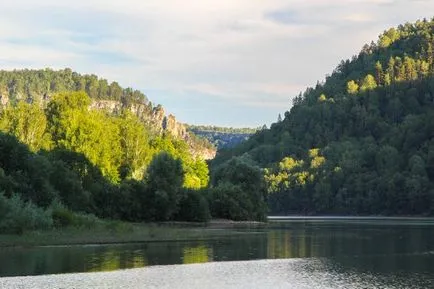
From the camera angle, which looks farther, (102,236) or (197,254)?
(102,236)

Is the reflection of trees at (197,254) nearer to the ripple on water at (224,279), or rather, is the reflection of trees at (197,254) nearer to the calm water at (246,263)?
the calm water at (246,263)

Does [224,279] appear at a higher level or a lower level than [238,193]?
lower

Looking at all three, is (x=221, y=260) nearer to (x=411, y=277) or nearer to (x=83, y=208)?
(x=411, y=277)

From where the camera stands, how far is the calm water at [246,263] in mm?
50719

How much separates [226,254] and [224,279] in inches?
784

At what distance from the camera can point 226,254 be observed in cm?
7169

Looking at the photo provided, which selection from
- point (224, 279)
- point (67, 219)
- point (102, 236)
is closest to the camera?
point (224, 279)

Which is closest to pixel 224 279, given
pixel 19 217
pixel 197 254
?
pixel 197 254

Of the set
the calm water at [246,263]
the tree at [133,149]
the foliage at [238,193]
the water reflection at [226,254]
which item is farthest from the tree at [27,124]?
the calm water at [246,263]

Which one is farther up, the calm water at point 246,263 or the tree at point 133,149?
the tree at point 133,149

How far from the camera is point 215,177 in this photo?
17612 centimetres

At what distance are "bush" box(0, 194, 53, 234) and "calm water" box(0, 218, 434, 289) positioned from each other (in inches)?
248

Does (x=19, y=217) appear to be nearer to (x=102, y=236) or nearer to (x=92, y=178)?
(x=102, y=236)

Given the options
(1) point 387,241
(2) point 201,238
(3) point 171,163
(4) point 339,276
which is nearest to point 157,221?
(3) point 171,163
